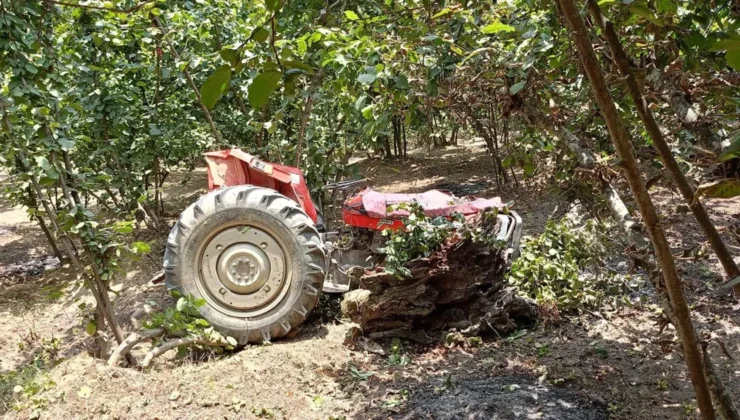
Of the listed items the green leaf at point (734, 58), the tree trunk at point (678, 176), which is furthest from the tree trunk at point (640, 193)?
the green leaf at point (734, 58)

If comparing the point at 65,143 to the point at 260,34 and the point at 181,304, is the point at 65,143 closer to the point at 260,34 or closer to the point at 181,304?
the point at 181,304

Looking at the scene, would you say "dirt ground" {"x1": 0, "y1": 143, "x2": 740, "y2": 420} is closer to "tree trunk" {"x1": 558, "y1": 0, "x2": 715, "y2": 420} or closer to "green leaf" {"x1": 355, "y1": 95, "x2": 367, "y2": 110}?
"tree trunk" {"x1": 558, "y1": 0, "x2": 715, "y2": 420}

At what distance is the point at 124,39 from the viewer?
18.4 feet

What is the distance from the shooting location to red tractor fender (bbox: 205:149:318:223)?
4.81m

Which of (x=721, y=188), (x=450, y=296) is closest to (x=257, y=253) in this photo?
(x=450, y=296)

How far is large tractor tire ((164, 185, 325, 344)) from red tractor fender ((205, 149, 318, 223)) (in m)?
0.29

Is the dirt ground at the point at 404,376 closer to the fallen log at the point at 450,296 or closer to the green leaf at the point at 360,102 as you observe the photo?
the fallen log at the point at 450,296

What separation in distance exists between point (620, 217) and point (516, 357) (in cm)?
189

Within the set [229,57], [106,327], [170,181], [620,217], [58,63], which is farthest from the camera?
[170,181]

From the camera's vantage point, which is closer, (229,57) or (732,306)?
(229,57)

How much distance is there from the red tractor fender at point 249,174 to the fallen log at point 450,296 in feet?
4.15

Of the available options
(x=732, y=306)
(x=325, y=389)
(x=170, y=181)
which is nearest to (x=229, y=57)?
(x=325, y=389)

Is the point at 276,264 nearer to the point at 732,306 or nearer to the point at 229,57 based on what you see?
the point at 732,306

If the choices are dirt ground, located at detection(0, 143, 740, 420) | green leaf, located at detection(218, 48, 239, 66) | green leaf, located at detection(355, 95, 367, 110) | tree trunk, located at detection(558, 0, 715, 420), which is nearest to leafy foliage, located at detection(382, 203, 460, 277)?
dirt ground, located at detection(0, 143, 740, 420)
